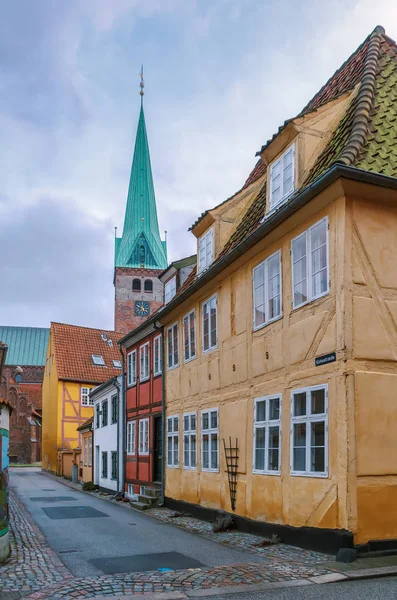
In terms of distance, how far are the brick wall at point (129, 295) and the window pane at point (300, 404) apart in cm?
6886

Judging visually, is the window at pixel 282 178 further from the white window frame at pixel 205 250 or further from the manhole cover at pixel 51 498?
Answer: the manhole cover at pixel 51 498

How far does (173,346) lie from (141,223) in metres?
64.8

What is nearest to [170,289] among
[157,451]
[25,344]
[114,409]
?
[157,451]

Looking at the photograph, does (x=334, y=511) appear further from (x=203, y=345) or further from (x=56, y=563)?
(x=203, y=345)

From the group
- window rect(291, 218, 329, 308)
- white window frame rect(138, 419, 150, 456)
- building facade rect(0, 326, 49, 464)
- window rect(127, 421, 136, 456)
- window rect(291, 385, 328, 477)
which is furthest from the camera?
building facade rect(0, 326, 49, 464)

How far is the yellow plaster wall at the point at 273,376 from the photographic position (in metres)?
10.1

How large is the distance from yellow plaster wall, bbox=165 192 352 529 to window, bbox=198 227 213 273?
41.8 inches

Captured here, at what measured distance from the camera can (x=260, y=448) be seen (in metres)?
12.9

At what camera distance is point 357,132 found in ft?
36.7

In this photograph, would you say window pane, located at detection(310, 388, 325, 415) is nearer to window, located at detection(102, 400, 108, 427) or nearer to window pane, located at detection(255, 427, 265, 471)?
window pane, located at detection(255, 427, 265, 471)

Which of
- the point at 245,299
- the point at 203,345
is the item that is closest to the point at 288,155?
the point at 245,299

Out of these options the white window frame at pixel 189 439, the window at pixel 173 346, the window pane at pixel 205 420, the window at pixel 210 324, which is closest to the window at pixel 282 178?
the window at pixel 210 324

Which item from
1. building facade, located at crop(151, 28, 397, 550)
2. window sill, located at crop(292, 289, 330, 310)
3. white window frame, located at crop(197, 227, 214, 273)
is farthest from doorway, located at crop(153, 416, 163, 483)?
window sill, located at crop(292, 289, 330, 310)

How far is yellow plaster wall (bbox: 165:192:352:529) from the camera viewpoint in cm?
1012
